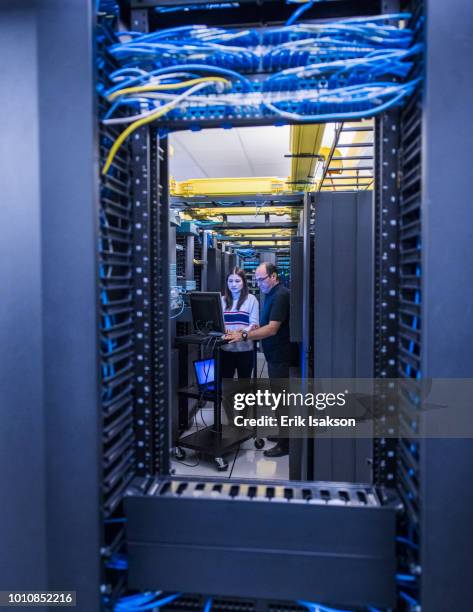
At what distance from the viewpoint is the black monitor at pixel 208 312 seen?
3186mm

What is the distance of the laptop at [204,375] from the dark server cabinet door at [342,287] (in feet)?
5.07

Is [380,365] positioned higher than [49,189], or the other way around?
[49,189]

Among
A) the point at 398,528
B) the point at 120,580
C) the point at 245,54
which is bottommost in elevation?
the point at 120,580

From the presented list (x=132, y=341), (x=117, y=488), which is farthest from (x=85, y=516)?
(x=132, y=341)

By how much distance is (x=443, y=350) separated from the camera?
784mm

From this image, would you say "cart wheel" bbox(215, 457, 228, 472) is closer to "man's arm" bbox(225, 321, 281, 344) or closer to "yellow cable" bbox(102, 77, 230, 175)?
"man's arm" bbox(225, 321, 281, 344)

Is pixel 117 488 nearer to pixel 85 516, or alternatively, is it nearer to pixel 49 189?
pixel 85 516

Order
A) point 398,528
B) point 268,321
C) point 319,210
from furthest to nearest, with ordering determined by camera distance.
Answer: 1. point 268,321
2. point 319,210
3. point 398,528

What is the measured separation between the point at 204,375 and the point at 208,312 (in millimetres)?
580

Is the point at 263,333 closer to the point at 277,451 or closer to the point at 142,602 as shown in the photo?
the point at 277,451

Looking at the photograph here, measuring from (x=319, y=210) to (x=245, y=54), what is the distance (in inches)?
47.4

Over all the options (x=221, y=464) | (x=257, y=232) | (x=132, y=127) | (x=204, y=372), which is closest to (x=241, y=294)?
(x=204, y=372)

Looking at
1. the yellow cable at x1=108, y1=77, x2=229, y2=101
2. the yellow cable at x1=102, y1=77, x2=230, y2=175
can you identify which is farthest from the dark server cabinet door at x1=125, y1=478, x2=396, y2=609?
the yellow cable at x1=108, y1=77, x2=229, y2=101

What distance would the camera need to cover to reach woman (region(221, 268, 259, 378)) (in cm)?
364
